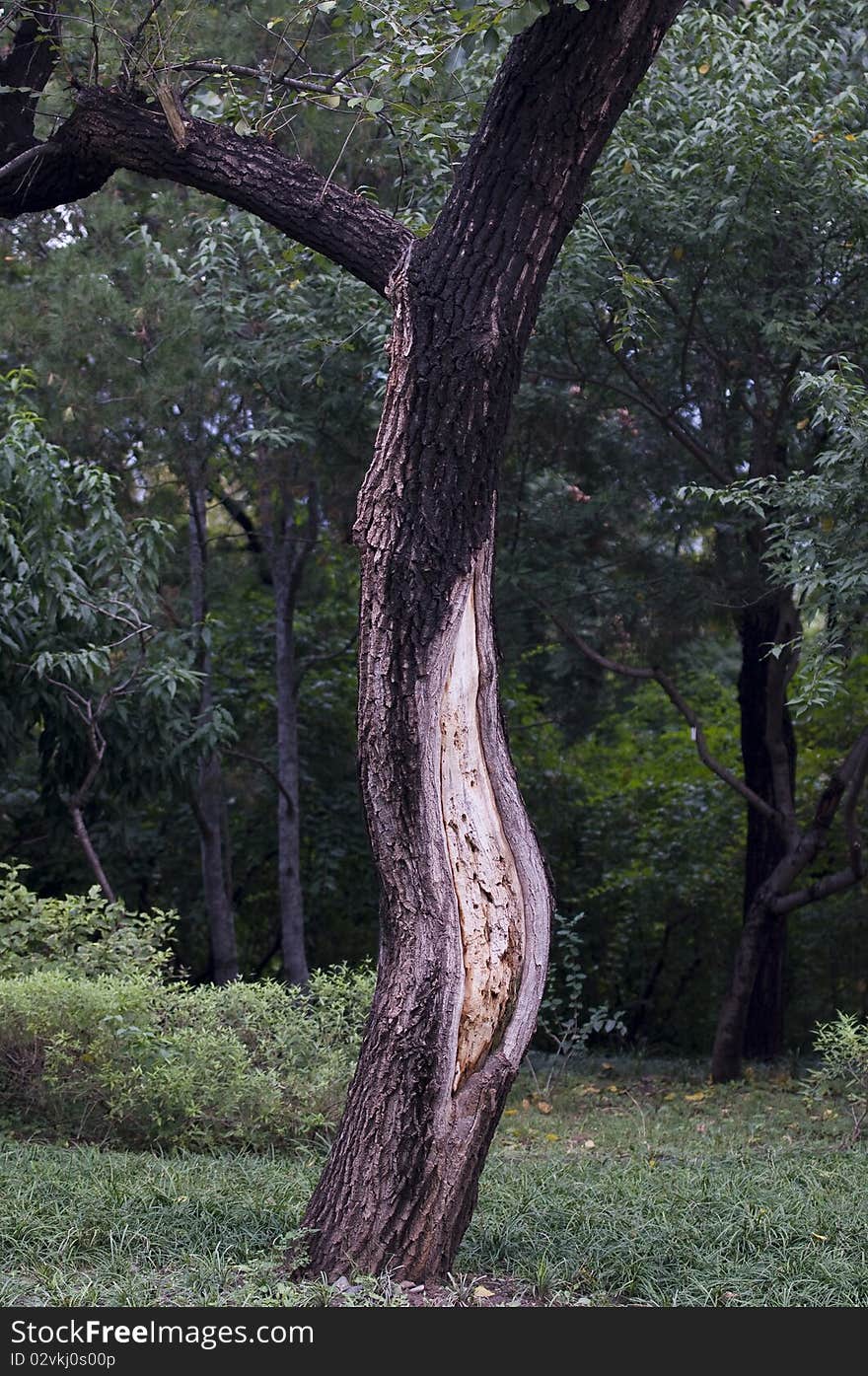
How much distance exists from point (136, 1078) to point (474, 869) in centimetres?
264

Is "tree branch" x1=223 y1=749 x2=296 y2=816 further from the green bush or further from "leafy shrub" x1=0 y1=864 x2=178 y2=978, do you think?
the green bush

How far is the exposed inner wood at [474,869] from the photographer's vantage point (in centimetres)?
350

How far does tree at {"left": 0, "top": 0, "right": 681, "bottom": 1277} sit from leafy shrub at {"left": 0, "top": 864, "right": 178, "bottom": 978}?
3.22 m

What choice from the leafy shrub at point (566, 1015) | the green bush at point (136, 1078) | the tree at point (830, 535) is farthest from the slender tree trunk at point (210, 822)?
the tree at point (830, 535)

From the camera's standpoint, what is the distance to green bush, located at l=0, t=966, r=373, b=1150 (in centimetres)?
550

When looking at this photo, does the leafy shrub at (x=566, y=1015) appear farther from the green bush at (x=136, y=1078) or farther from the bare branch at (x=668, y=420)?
the bare branch at (x=668, y=420)

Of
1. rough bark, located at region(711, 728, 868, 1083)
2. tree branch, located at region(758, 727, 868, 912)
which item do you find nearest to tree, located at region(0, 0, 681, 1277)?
tree branch, located at region(758, 727, 868, 912)

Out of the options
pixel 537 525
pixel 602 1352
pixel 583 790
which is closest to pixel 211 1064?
pixel 602 1352

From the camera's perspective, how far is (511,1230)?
12.8 ft

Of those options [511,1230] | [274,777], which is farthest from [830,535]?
[274,777]

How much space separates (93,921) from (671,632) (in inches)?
166

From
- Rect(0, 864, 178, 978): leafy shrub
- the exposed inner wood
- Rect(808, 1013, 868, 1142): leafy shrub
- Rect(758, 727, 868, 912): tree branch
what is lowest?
Rect(0, 864, 178, 978): leafy shrub

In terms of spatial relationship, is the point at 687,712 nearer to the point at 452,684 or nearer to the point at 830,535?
the point at 830,535

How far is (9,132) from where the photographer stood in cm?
469
